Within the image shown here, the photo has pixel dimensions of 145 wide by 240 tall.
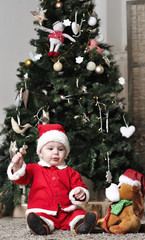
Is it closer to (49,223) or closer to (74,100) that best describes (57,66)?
(74,100)

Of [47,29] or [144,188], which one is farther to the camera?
[47,29]

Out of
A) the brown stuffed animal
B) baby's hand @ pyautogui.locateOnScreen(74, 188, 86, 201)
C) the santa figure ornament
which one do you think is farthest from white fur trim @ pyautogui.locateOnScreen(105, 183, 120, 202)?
the santa figure ornament

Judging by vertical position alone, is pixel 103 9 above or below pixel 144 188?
above

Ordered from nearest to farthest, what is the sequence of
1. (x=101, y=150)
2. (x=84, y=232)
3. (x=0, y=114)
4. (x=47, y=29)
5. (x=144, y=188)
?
(x=84, y=232), (x=144, y=188), (x=101, y=150), (x=47, y=29), (x=0, y=114)

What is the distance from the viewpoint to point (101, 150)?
2.08m

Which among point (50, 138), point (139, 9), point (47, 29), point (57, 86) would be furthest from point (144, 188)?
point (139, 9)

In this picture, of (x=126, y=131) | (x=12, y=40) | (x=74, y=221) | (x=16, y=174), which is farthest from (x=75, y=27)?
(x=74, y=221)

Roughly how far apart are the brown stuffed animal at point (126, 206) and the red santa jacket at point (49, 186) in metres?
0.14

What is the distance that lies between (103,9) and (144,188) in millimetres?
2017

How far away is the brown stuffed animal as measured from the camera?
56.3 inches

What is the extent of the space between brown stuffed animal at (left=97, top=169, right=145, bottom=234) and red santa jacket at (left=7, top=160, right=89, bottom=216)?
0.14 m

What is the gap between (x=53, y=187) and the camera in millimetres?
1565

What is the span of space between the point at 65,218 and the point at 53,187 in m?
0.14

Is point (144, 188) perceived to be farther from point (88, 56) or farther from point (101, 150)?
point (88, 56)
